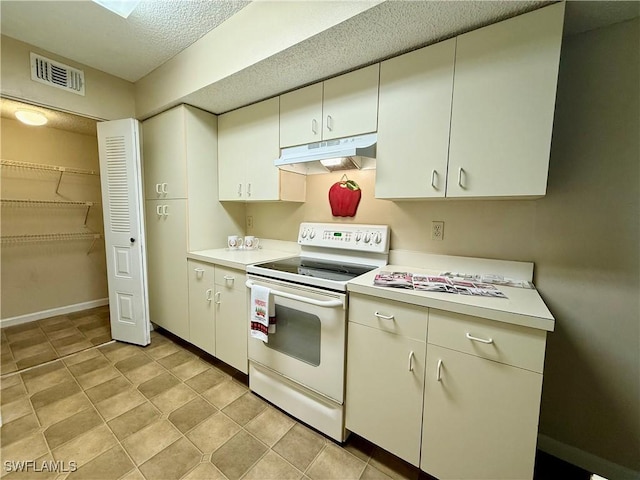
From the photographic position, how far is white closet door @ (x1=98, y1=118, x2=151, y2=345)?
7.52 feet

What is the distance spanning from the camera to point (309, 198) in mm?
2240

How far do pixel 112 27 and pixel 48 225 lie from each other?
2504mm

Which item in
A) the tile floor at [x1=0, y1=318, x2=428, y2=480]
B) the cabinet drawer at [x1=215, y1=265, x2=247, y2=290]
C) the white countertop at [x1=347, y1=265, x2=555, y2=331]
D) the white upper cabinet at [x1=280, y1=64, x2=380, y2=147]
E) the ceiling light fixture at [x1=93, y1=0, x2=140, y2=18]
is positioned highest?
the ceiling light fixture at [x1=93, y1=0, x2=140, y2=18]

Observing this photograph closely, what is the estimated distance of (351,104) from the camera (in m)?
→ 1.62

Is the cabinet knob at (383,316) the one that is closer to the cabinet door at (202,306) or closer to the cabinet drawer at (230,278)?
the cabinet drawer at (230,278)

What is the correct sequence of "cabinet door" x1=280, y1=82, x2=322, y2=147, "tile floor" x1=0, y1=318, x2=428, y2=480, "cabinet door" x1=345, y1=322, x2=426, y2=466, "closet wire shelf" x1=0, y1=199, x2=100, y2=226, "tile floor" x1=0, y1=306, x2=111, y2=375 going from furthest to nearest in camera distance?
"closet wire shelf" x1=0, y1=199, x2=100, y2=226, "tile floor" x1=0, y1=306, x2=111, y2=375, "cabinet door" x1=280, y1=82, x2=322, y2=147, "tile floor" x1=0, y1=318, x2=428, y2=480, "cabinet door" x1=345, y1=322, x2=426, y2=466

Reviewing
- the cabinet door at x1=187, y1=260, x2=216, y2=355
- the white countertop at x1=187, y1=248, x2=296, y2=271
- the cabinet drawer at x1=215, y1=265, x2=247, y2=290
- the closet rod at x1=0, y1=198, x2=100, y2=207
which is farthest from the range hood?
the closet rod at x1=0, y1=198, x2=100, y2=207

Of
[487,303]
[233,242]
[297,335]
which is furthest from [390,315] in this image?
[233,242]

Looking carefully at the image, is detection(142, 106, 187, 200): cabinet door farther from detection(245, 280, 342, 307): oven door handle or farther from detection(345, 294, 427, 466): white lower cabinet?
detection(345, 294, 427, 466): white lower cabinet

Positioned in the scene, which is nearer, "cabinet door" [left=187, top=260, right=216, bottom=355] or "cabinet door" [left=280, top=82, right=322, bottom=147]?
"cabinet door" [left=280, top=82, right=322, bottom=147]

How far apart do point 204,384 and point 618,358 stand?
2454 mm

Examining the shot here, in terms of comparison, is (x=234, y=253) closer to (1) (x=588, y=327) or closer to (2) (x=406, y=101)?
(2) (x=406, y=101)

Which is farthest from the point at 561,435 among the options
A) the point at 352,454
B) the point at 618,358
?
the point at 352,454

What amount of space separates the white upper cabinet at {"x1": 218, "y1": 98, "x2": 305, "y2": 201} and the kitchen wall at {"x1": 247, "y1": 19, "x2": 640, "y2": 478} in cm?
141
